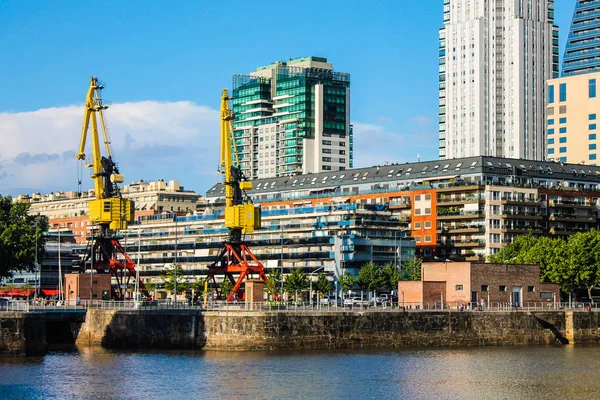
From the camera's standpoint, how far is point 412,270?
18362 centimetres

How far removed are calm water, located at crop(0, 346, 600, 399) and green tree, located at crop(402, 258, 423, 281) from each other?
6680 centimetres

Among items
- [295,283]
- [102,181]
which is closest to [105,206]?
[102,181]

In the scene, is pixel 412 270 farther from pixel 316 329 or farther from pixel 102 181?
pixel 316 329

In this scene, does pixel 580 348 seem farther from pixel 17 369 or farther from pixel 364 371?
pixel 17 369

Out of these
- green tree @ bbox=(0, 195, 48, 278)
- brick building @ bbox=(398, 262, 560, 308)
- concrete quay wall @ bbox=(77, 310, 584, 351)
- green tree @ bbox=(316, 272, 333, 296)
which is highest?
green tree @ bbox=(0, 195, 48, 278)

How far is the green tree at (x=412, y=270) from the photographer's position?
178500 millimetres

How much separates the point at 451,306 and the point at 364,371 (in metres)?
32.8

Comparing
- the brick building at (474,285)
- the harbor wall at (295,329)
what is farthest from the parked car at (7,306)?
the brick building at (474,285)

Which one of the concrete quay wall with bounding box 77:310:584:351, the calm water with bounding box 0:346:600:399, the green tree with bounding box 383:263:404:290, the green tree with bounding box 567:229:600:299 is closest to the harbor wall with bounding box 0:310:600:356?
the concrete quay wall with bounding box 77:310:584:351

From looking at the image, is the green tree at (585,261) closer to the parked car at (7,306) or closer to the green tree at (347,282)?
the green tree at (347,282)

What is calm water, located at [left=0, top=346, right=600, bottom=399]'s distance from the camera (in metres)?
82.8

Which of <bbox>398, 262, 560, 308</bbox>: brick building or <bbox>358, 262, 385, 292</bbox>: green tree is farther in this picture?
<bbox>358, 262, 385, 292</bbox>: green tree

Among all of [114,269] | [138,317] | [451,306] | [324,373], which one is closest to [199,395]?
[324,373]

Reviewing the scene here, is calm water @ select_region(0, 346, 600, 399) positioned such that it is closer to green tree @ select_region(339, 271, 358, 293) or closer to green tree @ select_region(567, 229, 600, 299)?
green tree @ select_region(567, 229, 600, 299)
